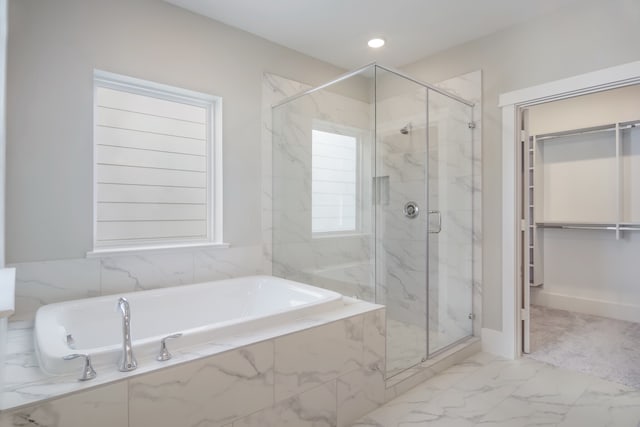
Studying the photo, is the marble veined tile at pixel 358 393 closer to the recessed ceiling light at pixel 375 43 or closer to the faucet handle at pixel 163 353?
the faucet handle at pixel 163 353

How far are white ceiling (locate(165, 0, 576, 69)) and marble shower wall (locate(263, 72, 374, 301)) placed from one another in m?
0.45

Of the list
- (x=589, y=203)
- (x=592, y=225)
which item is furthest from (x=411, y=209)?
(x=589, y=203)

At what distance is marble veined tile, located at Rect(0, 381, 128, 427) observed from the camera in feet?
3.56

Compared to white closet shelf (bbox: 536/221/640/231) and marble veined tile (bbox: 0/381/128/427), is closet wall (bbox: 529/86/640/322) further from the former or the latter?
marble veined tile (bbox: 0/381/128/427)

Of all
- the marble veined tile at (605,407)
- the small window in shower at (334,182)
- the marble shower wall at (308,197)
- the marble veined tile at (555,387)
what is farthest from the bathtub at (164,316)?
the marble veined tile at (605,407)

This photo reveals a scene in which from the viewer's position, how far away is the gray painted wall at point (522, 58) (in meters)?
2.28

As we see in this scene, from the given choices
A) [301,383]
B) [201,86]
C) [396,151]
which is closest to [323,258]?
[396,151]

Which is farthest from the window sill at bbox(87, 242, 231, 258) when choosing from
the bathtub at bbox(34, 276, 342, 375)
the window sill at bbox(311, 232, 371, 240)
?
the window sill at bbox(311, 232, 371, 240)

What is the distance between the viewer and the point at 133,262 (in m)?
2.33

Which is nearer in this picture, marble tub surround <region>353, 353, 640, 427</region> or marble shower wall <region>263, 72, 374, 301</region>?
marble tub surround <region>353, 353, 640, 427</region>

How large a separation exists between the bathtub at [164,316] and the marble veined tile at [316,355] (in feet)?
0.51

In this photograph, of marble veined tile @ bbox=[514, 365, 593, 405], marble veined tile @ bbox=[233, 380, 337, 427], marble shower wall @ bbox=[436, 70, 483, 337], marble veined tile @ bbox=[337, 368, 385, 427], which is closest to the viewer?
marble veined tile @ bbox=[233, 380, 337, 427]

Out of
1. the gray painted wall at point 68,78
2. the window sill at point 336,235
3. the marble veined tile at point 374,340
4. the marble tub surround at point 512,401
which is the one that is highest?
the gray painted wall at point 68,78

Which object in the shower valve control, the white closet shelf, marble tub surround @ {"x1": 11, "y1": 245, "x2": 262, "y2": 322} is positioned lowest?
marble tub surround @ {"x1": 11, "y1": 245, "x2": 262, "y2": 322}
